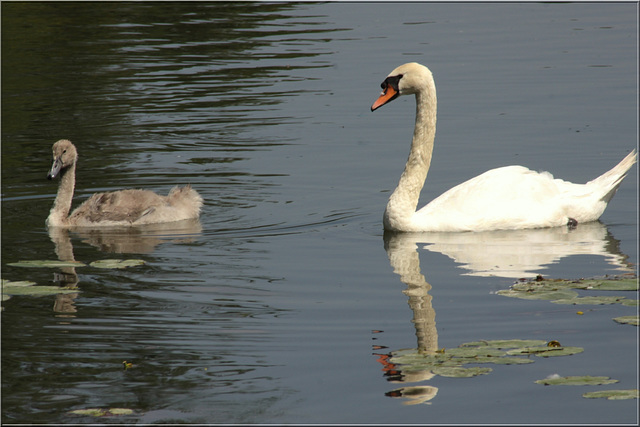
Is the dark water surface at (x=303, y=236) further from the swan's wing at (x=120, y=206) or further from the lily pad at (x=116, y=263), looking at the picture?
the swan's wing at (x=120, y=206)

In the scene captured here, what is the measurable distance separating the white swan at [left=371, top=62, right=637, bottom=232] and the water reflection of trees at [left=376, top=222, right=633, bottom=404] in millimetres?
113

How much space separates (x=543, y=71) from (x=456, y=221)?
10290 millimetres

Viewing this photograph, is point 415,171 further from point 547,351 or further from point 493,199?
point 547,351

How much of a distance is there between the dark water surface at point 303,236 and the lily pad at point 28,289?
10 centimetres

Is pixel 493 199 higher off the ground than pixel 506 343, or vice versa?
pixel 493 199

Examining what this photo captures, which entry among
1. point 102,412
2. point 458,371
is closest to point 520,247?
point 458,371

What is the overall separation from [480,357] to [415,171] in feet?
16.4

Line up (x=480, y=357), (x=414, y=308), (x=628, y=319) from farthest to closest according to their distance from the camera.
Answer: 1. (x=414, y=308)
2. (x=628, y=319)
3. (x=480, y=357)

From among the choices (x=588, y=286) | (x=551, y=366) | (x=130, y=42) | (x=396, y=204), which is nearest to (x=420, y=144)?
(x=396, y=204)

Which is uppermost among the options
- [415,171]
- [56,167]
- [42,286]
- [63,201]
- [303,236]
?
[56,167]

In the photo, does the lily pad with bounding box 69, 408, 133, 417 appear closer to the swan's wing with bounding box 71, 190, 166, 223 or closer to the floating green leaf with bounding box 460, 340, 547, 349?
the floating green leaf with bounding box 460, 340, 547, 349

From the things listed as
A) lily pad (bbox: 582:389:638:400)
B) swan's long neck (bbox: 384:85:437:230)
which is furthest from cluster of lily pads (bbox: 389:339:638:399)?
swan's long neck (bbox: 384:85:437:230)

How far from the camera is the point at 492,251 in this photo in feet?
34.2

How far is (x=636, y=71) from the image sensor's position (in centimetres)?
2009
